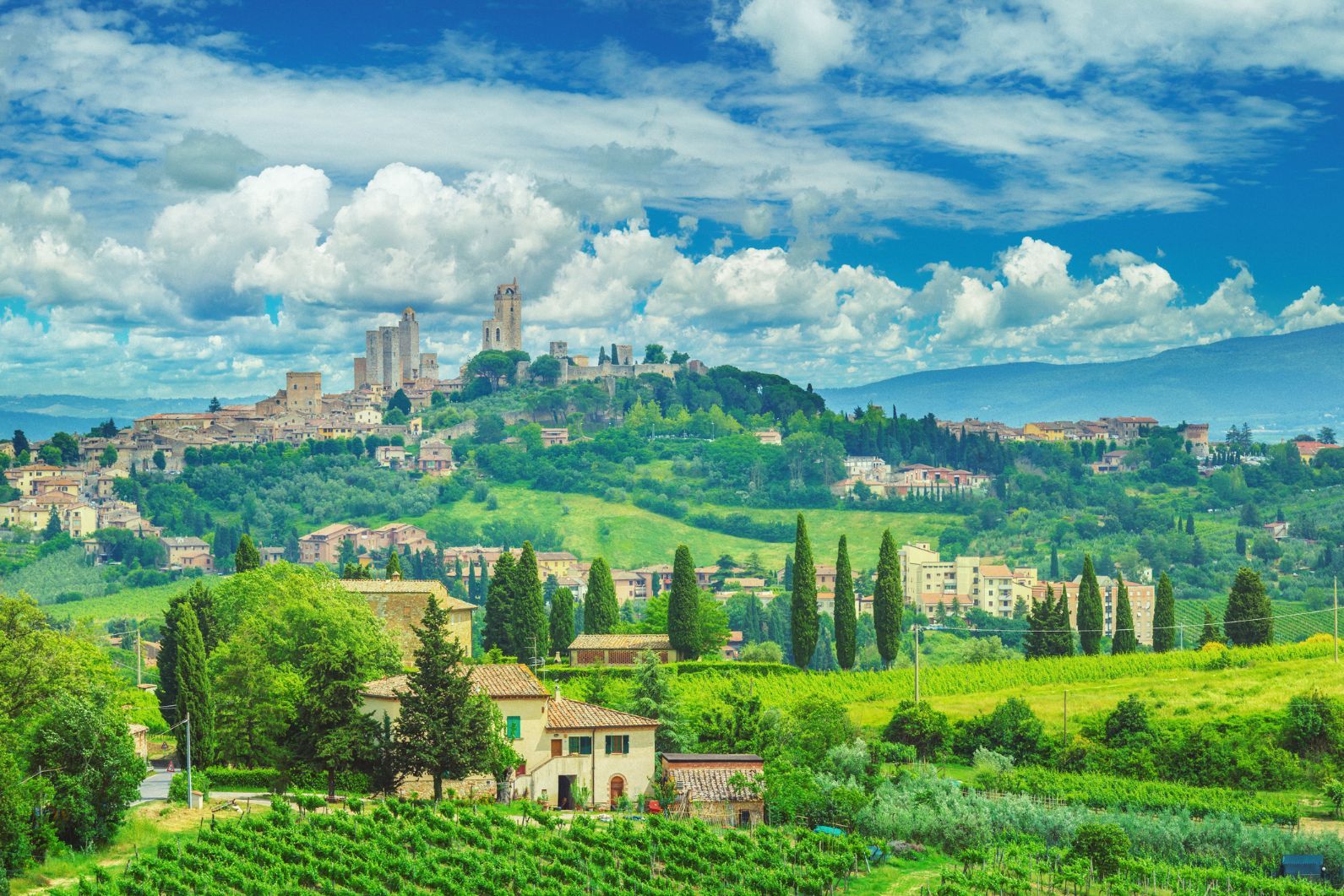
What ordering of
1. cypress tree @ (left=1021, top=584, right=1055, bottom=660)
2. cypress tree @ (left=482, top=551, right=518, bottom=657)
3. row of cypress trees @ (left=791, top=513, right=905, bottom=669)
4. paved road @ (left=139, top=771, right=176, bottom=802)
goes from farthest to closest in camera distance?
1. cypress tree @ (left=1021, top=584, right=1055, bottom=660)
2. cypress tree @ (left=482, top=551, right=518, bottom=657)
3. row of cypress trees @ (left=791, top=513, right=905, bottom=669)
4. paved road @ (left=139, top=771, right=176, bottom=802)

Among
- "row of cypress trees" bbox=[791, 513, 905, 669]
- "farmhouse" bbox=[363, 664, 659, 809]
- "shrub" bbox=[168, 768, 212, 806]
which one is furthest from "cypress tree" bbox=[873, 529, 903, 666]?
"shrub" bbox=[168, 768, 212, 806]

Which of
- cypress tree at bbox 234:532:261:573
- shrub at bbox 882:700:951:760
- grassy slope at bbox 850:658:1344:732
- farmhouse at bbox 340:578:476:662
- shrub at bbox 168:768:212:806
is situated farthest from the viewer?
cypress tree at bbox 234:532:261:573

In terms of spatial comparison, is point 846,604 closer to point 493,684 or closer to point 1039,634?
point 1039,634

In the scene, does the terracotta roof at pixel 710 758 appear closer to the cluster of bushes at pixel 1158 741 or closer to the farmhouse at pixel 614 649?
the cluster of bushes at pixel 1158 741

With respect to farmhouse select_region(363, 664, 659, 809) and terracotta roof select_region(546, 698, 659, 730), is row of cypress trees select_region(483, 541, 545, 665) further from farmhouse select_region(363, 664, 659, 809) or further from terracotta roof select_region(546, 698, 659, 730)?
farmhouse select_region(363, 664, 659, 809)

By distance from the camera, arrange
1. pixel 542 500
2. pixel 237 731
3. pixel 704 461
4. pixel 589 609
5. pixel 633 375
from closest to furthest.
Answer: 1. pixel 237 731
2. pixel 589 609
3. pixel 542 500
4. pixel 704 461
5. pixel 633 375

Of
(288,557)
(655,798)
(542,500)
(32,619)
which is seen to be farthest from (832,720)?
(542,500)

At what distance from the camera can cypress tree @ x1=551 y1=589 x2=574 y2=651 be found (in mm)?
62562

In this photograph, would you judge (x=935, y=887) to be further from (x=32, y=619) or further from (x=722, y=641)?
(x=722, y=641)

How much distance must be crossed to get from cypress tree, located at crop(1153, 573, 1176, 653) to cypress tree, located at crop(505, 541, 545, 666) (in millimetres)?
26719

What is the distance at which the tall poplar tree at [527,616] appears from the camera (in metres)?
59.6

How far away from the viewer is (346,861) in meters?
27.5

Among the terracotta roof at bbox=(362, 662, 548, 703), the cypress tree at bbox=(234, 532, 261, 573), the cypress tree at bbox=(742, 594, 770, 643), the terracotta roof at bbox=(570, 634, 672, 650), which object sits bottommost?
the cypress tree at bbox=(742, 594, 770, 643)

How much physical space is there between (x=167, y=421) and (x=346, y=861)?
16113cm
